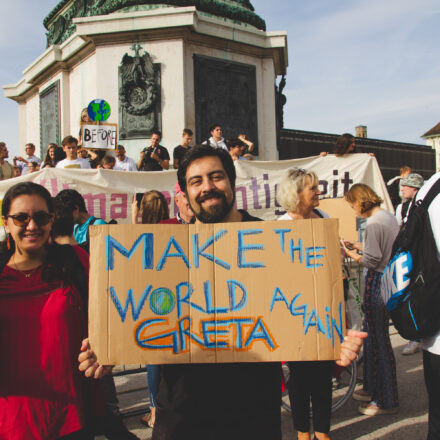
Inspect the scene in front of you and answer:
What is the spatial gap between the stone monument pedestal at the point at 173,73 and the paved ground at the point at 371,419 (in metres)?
5.62

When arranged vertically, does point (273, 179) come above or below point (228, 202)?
above

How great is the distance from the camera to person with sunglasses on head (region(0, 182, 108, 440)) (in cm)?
185

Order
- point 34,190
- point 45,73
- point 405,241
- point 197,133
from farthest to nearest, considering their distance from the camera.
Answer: point 45,73 < point 197,133 < point 34,190 < point 405,241

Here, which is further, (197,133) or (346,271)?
(197,133)

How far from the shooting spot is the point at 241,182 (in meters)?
6.74

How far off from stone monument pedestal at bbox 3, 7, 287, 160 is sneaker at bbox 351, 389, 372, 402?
6003 mm

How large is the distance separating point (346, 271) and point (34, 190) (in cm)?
271

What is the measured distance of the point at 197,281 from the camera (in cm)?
156

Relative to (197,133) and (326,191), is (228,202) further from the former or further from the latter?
(197,133)

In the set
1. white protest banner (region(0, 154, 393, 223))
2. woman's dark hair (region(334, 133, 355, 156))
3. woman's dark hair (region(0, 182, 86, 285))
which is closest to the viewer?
woman's dark hair (region(0, 182, 86, 285))

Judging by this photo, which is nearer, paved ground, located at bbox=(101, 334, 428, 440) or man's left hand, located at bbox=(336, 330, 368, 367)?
man's left hand, located at bbox=(336, 330, 368, 367)

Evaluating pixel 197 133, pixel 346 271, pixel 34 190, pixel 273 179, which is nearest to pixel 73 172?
pixel 273 179

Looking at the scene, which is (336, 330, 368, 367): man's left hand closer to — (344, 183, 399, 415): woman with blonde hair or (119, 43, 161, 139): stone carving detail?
(344, 183, 399, 415): woman with blonde hair

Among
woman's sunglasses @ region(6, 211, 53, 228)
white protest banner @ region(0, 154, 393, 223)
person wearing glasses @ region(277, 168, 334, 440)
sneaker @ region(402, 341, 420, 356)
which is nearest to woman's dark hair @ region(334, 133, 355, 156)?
white protest banner @ region(0, 154, 393, 223)
